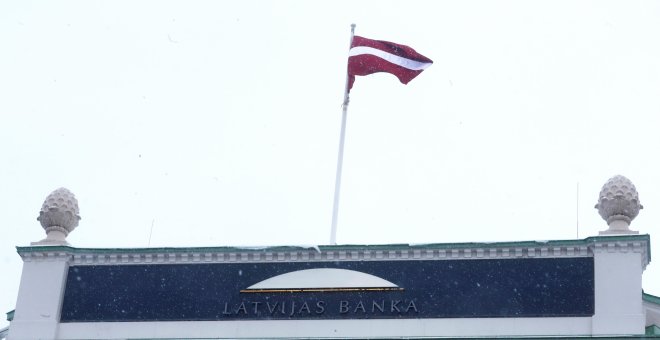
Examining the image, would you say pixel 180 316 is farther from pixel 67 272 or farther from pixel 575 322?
pixel 575 322

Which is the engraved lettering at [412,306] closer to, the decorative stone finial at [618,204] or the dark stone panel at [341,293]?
the dark stone panel at [341,293]

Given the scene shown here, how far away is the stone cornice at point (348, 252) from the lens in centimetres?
3272

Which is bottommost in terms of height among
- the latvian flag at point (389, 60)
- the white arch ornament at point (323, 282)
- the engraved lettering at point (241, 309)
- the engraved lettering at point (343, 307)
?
the engraved lettering at point (241, 309)

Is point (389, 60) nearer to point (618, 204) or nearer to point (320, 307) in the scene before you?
point (320, 307)

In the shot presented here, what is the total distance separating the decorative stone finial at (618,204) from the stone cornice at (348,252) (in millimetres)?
419

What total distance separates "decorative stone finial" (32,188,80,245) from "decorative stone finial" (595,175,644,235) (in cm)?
1153

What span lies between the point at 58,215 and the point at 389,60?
27.7 ft

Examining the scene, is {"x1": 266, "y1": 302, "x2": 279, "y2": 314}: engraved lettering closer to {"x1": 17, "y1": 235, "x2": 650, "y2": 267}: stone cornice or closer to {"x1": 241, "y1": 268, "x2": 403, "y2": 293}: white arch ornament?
{"x1": 241, "y1": 268, "x2": 403, "y2": 293}: white arch ornament

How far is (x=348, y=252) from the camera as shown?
33812 millimetres

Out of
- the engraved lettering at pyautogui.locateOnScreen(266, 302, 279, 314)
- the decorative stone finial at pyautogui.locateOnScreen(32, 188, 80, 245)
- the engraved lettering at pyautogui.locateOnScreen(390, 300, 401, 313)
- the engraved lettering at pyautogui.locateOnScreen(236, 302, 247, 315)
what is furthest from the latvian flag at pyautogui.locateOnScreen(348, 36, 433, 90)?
the decorative stone finial at pyautogui.locateOnScreen(32, 188, 80, 245)

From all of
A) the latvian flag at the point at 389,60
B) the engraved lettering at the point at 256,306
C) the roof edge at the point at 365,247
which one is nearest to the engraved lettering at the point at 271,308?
the engraved lettering at the point at 256,306

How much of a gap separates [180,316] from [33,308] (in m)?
3.29

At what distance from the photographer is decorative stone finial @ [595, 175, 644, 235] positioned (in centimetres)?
3266

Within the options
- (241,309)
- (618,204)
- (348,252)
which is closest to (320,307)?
(348,252)
